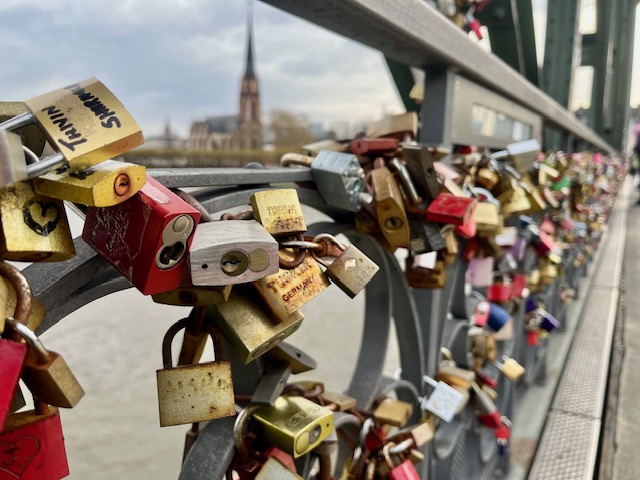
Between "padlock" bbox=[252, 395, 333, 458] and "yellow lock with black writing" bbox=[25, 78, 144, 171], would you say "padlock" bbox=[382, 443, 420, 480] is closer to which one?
"padlock" bbox=[252, 395, 333, 458]

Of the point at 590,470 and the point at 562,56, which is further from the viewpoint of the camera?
the point at 562,56

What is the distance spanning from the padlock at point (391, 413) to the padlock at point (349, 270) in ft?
1.13

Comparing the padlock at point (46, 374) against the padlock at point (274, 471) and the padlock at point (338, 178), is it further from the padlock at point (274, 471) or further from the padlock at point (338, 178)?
the padlock at point (338, 178)

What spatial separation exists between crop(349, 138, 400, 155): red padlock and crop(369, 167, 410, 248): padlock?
33 millimetres

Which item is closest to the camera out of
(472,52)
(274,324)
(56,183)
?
(56,183)

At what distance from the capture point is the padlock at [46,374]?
0.24 metres

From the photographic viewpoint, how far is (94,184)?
0.80 feet

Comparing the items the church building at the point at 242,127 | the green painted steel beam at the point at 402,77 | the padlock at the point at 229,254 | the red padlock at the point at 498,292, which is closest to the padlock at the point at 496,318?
the red padlock at the point at 498,292

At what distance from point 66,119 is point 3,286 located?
3.3 inches

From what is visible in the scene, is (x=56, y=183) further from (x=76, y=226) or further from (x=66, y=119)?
(x=76, y=226)

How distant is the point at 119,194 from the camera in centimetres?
26

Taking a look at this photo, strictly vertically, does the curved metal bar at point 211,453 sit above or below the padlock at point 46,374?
below

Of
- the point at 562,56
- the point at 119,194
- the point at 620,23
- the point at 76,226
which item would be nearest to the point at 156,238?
the point at 119,194

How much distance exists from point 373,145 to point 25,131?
1.31ft
